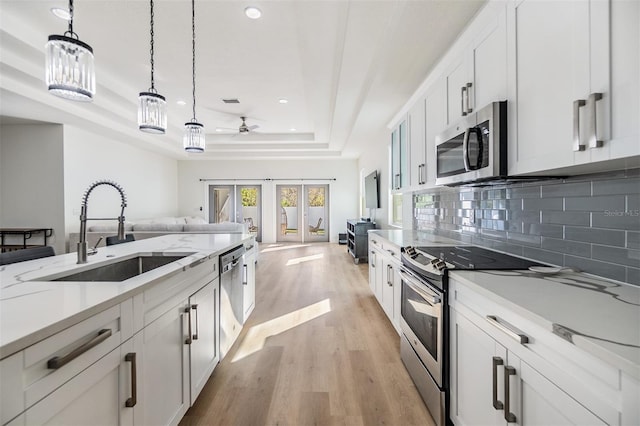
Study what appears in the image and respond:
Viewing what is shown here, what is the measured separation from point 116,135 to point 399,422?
6.90 m

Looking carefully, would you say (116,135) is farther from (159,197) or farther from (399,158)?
(399,158)

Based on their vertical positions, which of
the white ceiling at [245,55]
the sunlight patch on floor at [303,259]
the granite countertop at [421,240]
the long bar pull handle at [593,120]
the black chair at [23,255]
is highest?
the white ceiling at [245,55]

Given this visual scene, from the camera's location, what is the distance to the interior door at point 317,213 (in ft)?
30.8

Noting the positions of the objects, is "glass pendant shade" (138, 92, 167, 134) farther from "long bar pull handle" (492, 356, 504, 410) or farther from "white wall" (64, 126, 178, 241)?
"white wall" (64, 126, 178, 241)

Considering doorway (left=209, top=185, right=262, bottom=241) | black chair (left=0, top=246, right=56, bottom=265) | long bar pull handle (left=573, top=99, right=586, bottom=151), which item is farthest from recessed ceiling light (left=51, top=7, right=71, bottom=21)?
doorway (left=209, top=185, right=262, bottom=241)

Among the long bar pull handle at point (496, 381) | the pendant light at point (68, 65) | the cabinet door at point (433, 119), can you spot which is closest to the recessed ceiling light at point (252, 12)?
the pendant light at point (68, 65)

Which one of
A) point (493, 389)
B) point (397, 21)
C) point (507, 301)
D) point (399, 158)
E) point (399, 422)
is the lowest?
point (399, 422)

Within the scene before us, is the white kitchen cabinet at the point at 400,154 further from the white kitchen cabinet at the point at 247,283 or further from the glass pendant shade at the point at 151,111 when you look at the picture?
the glass pendant shade at the point at 151,111

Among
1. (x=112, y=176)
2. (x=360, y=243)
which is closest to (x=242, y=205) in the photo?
(x=112, y=176)

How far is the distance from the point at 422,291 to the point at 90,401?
5.28 feet

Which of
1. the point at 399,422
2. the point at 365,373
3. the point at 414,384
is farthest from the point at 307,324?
the point at 399,422

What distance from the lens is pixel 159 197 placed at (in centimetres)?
820

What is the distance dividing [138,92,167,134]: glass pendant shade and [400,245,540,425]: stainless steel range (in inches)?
86.8

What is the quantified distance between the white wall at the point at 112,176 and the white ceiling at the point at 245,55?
0.59 metres
